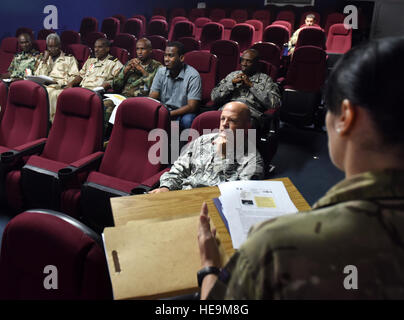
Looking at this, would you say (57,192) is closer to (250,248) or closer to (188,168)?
(188,168)

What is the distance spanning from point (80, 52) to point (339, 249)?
557 cm

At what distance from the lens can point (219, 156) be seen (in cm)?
191

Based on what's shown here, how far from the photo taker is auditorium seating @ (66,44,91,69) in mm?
5289

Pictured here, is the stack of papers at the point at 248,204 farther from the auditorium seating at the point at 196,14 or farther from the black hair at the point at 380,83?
the auditorium seating at the point at 196,14

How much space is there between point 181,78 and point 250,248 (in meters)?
3.16

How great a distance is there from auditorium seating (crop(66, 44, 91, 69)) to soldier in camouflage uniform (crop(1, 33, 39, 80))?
1.64 feet

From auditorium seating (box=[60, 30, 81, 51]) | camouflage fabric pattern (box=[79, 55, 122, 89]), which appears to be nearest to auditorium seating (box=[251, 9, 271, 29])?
auditorium seating (box=[60, 30, 81, 51])

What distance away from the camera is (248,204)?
1.24 meters

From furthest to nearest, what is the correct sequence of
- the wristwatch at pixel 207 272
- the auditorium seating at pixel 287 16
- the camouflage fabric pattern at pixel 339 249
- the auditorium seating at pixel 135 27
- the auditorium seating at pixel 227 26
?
the auditorium seating at pixel 287 16 < the auditorium seating at pixel 227 26 < the auditorium seating at pixel 135 27 < the wristwatch at pixel 207 272 < the camouflage fabric pattern at pixel 339 249

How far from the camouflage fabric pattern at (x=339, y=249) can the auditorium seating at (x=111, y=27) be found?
25.4 ft

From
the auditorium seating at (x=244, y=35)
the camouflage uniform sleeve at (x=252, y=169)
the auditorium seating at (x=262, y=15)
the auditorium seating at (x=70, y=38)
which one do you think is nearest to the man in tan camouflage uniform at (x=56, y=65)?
the auditorium seating at (x=70, y=38)

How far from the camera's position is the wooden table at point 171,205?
1.25 metres

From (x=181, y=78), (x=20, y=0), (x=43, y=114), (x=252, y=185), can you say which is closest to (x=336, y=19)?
(x=181, y=78)

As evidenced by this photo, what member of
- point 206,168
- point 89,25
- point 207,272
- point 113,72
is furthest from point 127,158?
point 89,25
